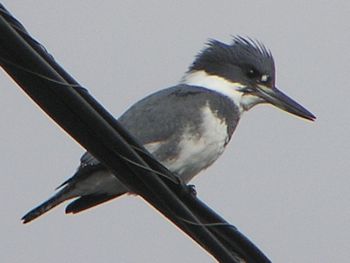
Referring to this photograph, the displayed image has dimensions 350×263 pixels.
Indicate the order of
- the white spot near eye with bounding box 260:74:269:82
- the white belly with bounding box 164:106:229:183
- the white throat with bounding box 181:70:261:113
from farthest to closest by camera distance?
the white spot near eye with bounding box 260:74:269:82 → the white throat with bounding box 181:70:261:113 → the white belly with bounding box 164:106:229:183

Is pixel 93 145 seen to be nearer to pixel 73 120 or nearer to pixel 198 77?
pixel 73 120

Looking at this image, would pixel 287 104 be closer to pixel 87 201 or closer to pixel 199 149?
pixel 199 149

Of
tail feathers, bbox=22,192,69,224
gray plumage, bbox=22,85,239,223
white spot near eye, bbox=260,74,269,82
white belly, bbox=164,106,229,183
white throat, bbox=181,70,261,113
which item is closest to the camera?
tail feathers, bbox=22,192,69,224

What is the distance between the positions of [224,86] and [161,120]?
0.80 metres

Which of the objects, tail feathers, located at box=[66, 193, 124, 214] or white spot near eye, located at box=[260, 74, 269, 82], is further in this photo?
white spot near eye, located at box=[260, 74, 269, 82]

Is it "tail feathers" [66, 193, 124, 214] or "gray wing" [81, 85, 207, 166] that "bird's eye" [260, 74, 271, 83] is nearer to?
"gray wing" [81, 85, 207, 166]

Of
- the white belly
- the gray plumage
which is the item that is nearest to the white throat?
the gray plumage

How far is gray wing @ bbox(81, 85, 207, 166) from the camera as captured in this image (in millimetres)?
5508

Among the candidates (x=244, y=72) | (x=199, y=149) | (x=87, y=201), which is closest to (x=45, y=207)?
(x=87, y=201)

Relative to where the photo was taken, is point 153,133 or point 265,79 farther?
point 265,79

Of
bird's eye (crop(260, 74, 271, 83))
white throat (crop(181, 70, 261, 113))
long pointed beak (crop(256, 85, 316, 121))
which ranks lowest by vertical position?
long pointed beak (crop(256, 85, 316, 121))

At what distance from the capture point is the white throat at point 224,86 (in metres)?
6.19

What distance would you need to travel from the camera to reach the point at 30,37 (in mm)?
2746

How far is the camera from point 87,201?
→ 5586mm
